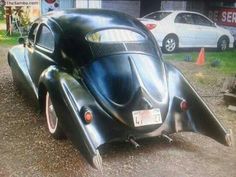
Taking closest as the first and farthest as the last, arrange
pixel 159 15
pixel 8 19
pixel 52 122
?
pixel 52 122
pixel 159 15
pixel 8 19

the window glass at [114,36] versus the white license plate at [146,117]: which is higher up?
the window glass at [114,36]

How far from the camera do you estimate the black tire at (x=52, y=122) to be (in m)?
4.91

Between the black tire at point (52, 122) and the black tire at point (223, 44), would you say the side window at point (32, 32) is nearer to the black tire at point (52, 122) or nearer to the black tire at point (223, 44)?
the black tire at point (52, 122)

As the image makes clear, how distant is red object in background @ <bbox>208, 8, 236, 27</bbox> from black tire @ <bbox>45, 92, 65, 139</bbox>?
8.06 m

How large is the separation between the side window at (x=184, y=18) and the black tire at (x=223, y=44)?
50.3 inches

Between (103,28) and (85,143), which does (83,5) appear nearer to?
(103,28)

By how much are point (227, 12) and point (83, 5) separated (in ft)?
17.7

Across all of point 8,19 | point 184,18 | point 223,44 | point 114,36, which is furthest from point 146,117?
point 8,19

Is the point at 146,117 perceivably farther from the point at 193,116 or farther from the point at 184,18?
the point at 184,18

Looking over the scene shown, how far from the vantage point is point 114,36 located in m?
5.15

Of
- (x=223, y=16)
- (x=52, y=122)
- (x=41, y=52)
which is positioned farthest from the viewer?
(x=223, y=16)

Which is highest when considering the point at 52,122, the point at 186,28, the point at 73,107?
the point at 186,28

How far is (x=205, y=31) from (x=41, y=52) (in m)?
8.09

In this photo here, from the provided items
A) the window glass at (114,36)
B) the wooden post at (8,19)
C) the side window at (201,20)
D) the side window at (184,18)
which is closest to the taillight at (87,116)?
the window glass at (114,36)
